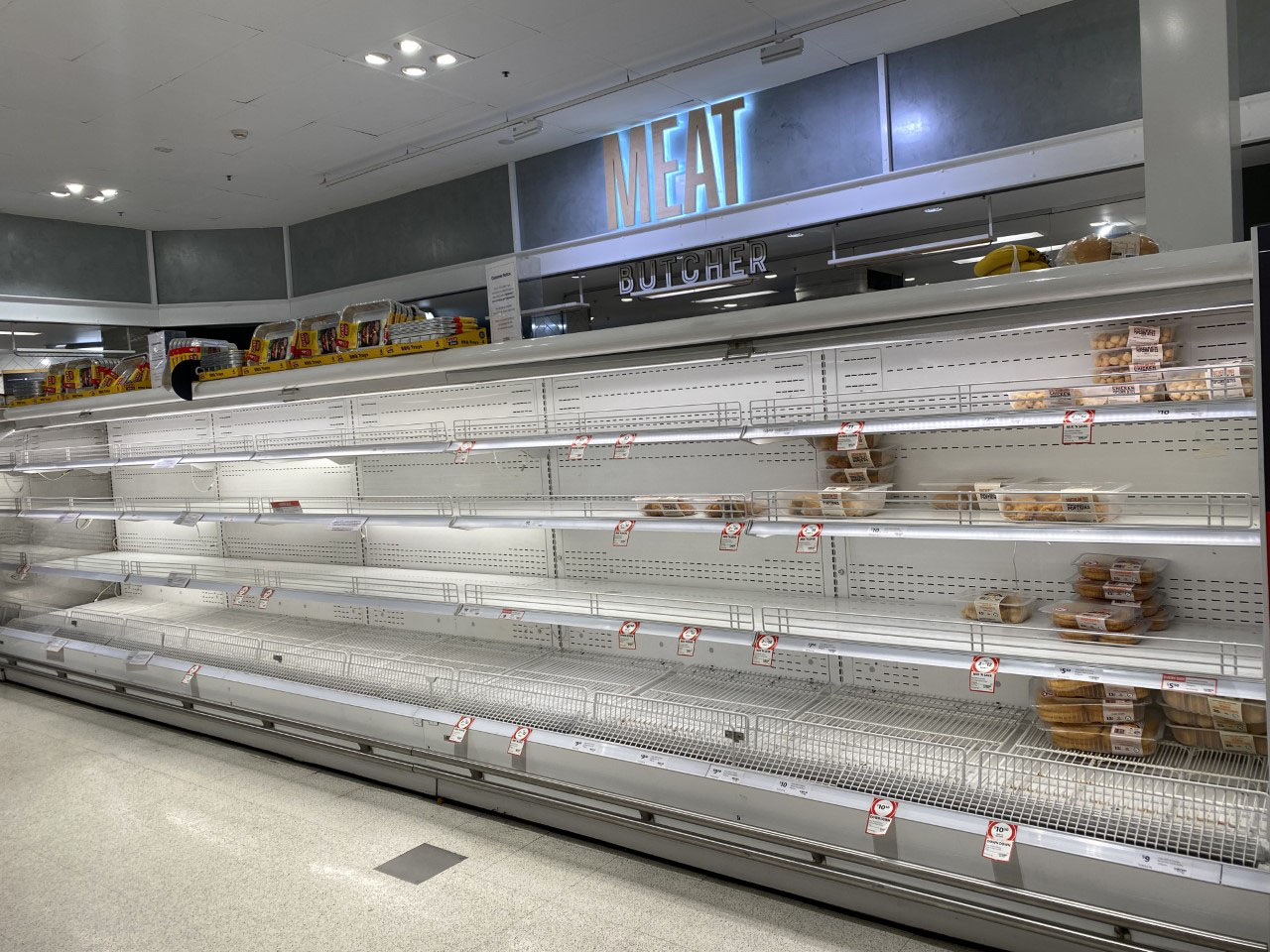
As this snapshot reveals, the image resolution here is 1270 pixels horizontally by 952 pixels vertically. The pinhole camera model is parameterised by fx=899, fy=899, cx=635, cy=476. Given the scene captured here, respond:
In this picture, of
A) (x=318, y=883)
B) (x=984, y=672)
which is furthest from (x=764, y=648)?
(x=318, y=883)

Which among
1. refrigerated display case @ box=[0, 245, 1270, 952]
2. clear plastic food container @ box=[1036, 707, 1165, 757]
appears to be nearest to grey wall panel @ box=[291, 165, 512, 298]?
refrigerated display case @ box=[0, 245, 1270, 952]

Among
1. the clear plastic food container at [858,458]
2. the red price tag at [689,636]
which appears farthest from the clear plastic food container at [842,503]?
the red price tag at [689,636]

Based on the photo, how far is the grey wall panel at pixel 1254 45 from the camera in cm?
411

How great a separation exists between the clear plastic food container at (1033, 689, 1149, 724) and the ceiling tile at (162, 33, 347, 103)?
4558 mm

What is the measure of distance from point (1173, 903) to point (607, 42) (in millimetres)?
4544

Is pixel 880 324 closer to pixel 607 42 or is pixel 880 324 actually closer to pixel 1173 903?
pixel 1173 903

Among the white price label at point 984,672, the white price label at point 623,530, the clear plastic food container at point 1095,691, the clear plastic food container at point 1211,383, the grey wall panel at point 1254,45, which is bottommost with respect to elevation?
the clear plastic food container at point 1095,691

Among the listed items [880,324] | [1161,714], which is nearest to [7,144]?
[880,324]

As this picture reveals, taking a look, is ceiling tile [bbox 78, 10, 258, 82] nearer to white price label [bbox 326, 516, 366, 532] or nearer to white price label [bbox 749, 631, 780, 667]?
white price label [bbox 326, 516, 366, 532]

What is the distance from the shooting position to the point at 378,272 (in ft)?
25.2

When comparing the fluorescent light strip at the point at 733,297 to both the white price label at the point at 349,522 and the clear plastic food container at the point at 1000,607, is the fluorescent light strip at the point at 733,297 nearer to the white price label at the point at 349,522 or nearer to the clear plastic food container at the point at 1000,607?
the white price label at the point at 349,522

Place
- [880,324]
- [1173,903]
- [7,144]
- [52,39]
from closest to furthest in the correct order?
[1173,903]
[880,324]
[52,39]
[7,144]

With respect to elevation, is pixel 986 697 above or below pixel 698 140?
below

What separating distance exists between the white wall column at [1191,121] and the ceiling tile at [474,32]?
301cm
